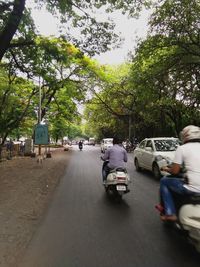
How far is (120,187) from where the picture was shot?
10.6 m

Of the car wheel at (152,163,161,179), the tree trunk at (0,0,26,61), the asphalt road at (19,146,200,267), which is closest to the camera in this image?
the asphalt road at (19,146,200,267)

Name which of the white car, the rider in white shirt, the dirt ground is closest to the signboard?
the white car

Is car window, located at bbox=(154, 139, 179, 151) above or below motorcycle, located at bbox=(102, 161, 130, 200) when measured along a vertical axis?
above

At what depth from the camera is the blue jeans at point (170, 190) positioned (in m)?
6.34

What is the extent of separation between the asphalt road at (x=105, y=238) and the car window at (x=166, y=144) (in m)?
6.39

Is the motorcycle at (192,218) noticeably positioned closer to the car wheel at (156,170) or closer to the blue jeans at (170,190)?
the blue jeans at (170,190)

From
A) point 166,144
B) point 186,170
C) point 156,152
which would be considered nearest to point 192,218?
point 186,170

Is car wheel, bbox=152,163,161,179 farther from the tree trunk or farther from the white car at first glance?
the tree trunk

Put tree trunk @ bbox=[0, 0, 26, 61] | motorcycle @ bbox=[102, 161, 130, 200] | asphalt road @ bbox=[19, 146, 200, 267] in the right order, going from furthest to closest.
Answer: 1. tree trunk @ bbox=[0, 0, 26, 61]
2. motorcycle @ bbox=[102, 161, 130, 200]
3. asphalt road @ bbox=[19, 146, 200, 267]

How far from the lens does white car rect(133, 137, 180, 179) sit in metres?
16.2

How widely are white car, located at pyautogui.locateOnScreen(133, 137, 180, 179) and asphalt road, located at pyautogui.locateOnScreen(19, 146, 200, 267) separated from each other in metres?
5.37

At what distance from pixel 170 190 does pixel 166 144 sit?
10.9 meters

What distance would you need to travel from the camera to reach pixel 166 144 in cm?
1741

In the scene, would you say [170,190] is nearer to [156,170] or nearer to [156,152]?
[156,170]
